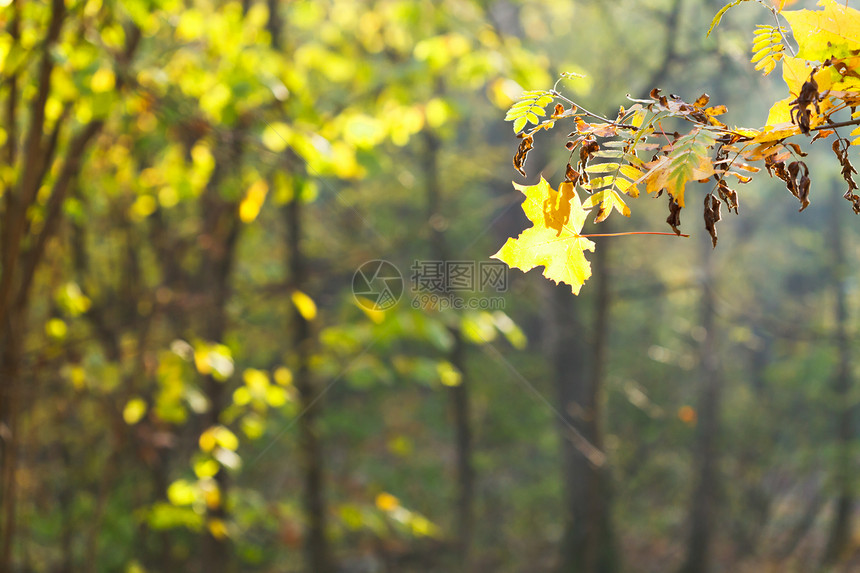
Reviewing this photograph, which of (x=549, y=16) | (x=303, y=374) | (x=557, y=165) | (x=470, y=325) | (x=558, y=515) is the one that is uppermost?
(x=549, y=16)

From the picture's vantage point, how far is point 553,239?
0.60m

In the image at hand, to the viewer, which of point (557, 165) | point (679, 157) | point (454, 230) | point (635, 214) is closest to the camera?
point (679, 157)

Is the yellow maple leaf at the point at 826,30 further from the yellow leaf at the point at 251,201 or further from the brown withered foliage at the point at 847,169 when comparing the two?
the yellow leaf at the point at 251,201

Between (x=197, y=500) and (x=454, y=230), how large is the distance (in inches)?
188

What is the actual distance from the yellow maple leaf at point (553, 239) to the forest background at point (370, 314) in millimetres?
858

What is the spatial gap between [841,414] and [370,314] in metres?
5.55

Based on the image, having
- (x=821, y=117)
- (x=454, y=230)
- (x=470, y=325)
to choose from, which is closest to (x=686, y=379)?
(x=454, y=230)

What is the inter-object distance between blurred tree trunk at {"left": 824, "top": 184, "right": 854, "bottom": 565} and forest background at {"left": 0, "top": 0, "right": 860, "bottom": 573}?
3 cm

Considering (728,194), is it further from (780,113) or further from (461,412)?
(461,412)

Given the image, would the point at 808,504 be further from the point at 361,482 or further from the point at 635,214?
the point at 361,482

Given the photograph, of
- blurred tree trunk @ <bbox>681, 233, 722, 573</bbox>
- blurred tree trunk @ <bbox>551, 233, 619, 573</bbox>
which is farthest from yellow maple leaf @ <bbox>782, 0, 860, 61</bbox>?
blurred tree trunk @ <bbox>681, 233, 722, 573</bbox>

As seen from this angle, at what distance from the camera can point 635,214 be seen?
6.23 metres

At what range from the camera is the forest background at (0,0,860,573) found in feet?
7.29

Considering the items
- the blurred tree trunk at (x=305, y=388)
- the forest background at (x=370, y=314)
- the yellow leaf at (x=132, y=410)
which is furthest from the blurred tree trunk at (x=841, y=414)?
the yellow leaf at (x=132, y=410)
